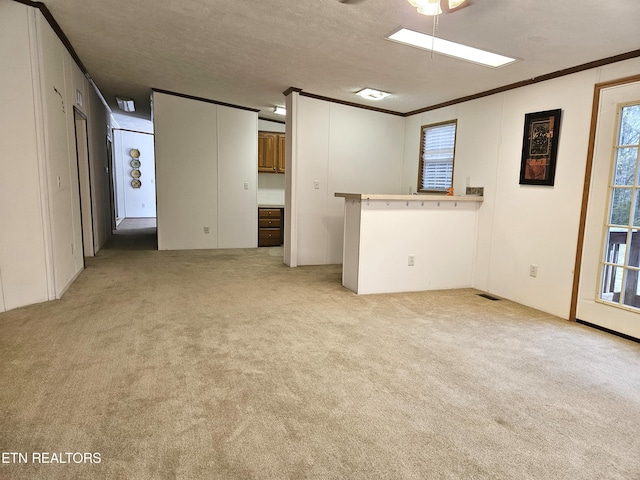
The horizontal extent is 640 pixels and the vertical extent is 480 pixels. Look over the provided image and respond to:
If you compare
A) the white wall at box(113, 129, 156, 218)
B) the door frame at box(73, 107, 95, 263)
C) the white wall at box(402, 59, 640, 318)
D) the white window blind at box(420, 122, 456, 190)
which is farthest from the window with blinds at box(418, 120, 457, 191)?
the white wall at box(113, 129, 156, 218)

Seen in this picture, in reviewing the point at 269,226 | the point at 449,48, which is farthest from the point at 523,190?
the point at 269,226

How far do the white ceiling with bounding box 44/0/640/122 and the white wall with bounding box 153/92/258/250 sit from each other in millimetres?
1068

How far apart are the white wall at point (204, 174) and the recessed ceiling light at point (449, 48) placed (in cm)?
416

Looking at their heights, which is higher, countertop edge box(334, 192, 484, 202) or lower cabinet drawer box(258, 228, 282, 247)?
countertop edge box(334, 192, 484, 202)

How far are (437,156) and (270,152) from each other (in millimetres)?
3356

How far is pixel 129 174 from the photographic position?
11930mm

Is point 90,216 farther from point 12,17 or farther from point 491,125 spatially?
point 491,125

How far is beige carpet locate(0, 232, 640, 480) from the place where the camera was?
1.61 metres

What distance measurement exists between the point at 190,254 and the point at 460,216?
4.24 meters

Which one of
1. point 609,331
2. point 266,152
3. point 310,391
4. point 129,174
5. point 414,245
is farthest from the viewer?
point 129,174

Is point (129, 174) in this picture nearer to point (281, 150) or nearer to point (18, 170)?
point (281, 150)

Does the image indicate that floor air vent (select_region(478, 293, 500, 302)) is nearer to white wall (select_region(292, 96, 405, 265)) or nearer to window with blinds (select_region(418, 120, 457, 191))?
window with blinds (select_region(418, 120, 457, 191))

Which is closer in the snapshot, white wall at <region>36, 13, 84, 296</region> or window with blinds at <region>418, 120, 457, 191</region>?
white wall at <region>36, 13, 84, 296</region>

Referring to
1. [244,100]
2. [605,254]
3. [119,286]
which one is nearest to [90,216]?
[119,286]
